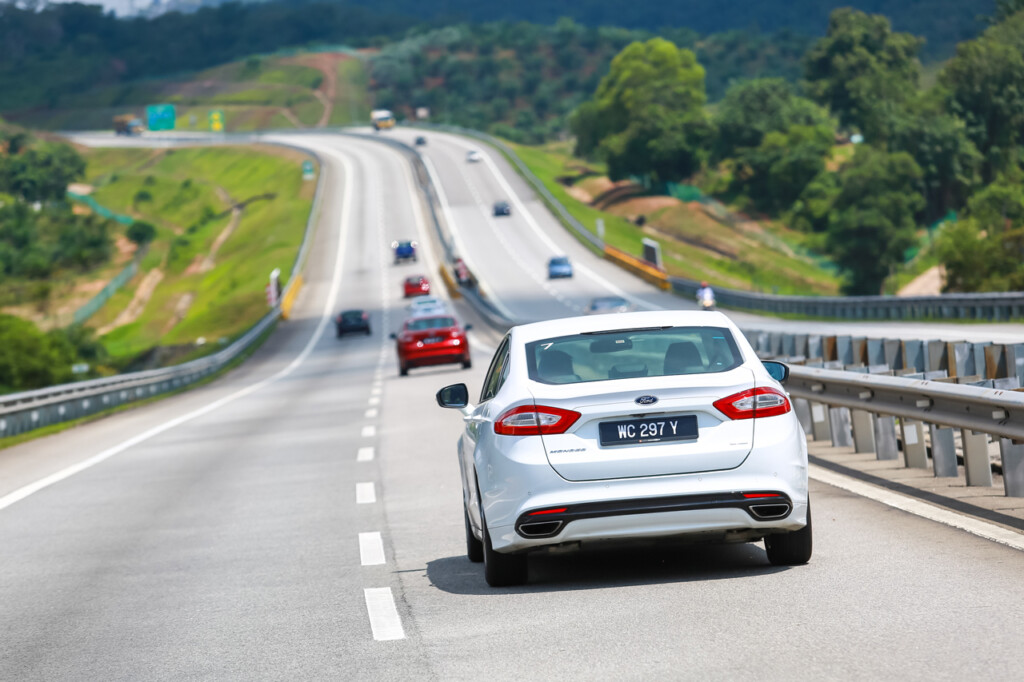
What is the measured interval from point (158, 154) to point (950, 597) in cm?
18476

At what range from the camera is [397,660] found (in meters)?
6.62

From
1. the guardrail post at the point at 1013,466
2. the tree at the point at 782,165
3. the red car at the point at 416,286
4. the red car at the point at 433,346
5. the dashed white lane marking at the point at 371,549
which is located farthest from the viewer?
the tree at the point at 782,165

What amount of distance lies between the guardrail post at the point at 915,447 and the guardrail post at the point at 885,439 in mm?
398

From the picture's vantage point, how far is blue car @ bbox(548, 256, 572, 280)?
8193 cm

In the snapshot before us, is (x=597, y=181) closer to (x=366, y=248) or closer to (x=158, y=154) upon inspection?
(x=366, y=248)

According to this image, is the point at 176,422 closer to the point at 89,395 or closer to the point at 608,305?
the point at 89,395

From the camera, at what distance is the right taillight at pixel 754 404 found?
7.87 metres

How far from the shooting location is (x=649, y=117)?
12812 centimetres

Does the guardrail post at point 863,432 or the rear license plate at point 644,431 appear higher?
the rear license plate at point 644,431

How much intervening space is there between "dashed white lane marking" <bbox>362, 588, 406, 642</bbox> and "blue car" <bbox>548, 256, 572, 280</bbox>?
241 ft

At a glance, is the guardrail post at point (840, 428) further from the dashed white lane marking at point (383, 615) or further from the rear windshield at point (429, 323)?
the rear windshield at point (429, 323)

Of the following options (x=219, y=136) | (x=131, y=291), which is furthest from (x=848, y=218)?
(x=219, y=136)

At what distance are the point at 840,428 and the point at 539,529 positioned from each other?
7465mm

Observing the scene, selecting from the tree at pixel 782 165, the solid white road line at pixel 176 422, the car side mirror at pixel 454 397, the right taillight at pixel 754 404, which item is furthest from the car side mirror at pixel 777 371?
the tree at pixel 782 165
